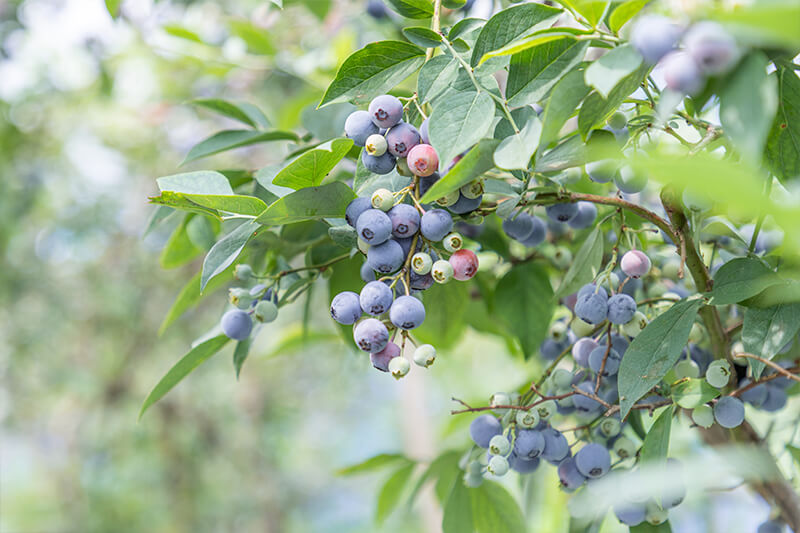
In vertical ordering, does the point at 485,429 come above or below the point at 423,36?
below

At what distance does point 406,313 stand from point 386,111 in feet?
0.36

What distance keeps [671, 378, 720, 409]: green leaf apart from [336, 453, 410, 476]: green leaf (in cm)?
34

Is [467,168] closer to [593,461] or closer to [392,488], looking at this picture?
[593,461]

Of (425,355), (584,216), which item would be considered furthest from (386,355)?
(584,216)

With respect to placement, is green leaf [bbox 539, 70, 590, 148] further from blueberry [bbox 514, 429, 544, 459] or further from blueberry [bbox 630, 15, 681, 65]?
blueberry [bbox 514, 429, 544, 459]

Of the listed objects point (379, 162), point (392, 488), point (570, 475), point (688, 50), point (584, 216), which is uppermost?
point (688, 50)

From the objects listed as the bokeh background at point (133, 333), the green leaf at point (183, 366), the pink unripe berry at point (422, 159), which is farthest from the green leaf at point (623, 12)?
the bokeh background at point (133, 333)

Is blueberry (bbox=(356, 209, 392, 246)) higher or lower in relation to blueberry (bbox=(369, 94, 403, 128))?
lower

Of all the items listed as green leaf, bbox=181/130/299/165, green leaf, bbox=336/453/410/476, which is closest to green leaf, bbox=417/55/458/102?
green leaf, bbox=181/130/299/165

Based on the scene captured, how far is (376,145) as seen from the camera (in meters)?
0.35

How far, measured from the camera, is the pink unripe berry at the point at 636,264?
42cm

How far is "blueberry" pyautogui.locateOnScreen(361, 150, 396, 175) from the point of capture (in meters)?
0.36

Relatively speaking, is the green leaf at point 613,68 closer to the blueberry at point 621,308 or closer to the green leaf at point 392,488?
the blueberry at point 621,308

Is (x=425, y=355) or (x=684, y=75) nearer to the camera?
(x=684, y=75)
